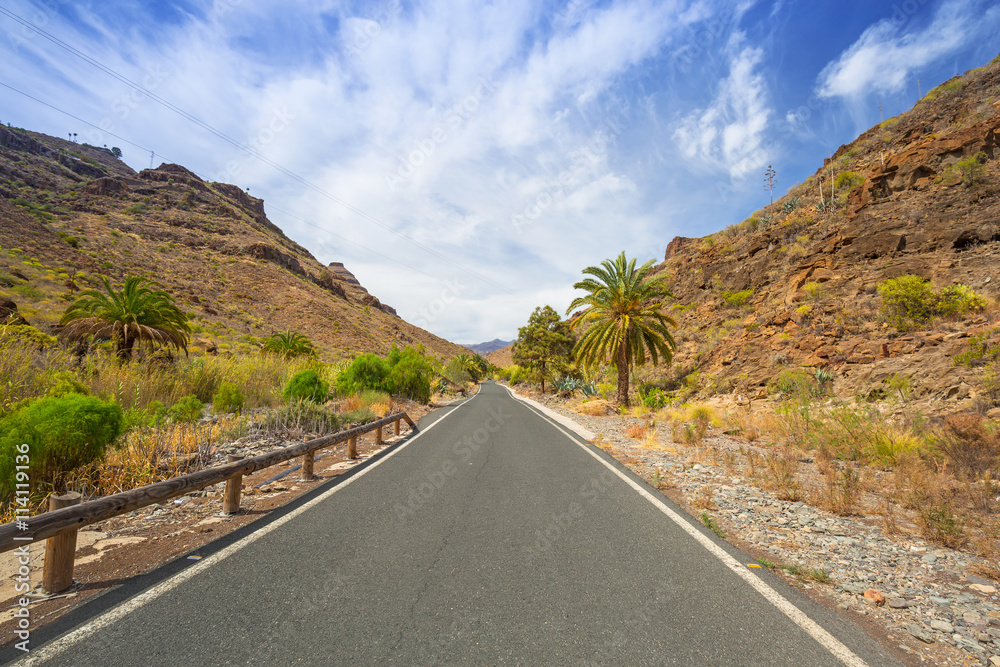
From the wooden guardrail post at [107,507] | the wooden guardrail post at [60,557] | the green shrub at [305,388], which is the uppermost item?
the green shrub at [305,388]

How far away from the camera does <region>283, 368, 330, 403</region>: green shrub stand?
1170 centimetres

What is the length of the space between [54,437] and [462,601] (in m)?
5.08

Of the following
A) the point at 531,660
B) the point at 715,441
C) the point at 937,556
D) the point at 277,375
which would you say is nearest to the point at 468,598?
the point at 531,660

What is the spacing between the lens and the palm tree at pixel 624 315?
20.0 metres

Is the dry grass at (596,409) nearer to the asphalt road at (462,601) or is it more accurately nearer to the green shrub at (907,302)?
the green shrub at (907,302)

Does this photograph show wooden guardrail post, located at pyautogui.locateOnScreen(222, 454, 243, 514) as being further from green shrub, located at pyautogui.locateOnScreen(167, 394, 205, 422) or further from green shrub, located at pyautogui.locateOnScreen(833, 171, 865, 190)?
green shrub, located at pyautogui.locateOnScreen(833, 171, 865, 190)

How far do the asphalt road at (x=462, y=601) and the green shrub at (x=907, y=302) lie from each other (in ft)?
42.7

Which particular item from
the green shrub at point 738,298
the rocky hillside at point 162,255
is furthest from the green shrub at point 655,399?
the rocky hillside at point 162,255

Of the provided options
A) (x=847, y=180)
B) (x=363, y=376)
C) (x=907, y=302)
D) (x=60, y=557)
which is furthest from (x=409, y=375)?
(x=847, y=180)

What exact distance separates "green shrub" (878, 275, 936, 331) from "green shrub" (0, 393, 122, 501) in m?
18.7

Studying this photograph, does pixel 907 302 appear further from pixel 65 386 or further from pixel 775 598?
pixel 65 386

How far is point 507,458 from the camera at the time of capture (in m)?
8.55

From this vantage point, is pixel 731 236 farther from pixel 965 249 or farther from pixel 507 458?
pixel 507 458

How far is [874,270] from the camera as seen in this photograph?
1545cm
